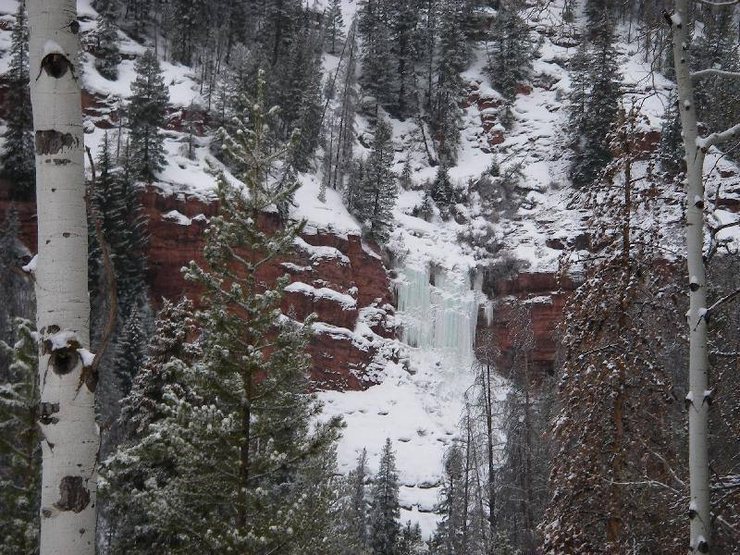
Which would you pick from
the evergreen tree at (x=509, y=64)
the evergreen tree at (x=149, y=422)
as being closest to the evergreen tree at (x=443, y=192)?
the evergreen tree at (x=509, y=64)

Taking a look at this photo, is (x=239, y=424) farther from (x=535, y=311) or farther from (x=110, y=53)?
(x=110, y=53)

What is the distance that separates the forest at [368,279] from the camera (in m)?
3.47

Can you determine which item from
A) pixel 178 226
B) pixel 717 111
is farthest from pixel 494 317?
pixel 717 111

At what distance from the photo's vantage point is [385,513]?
72.4ft

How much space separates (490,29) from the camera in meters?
58.7

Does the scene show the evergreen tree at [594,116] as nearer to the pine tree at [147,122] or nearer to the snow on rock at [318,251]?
the snow on rock at [318,251]

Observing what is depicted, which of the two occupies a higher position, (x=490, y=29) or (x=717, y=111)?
(x=490, y=29)

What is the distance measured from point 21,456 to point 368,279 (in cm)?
2866

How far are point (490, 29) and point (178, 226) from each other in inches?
1644

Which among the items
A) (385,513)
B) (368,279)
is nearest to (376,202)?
(368,279)

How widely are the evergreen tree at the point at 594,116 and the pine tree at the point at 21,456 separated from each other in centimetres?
3591

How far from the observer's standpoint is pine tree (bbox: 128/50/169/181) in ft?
105

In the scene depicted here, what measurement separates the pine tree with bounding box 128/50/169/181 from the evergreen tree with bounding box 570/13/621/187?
87.4 ft

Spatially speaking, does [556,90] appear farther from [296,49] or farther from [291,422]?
[291,422]
